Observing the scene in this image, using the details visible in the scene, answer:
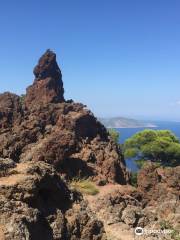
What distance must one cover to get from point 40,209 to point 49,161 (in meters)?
13.1

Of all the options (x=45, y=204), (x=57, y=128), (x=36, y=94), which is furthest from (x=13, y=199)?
(x=36, y=94)

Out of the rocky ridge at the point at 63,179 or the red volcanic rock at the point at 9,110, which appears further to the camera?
the red volcanic rock at the point at 9,110

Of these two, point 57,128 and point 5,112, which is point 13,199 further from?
point 5,112

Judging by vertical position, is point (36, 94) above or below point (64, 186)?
above

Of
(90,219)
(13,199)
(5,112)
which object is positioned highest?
(5,112)

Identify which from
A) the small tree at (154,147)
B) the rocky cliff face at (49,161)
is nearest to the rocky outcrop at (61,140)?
the rocky cliff face at (49,161)

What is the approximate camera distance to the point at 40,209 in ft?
38.6

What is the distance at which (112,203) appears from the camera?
20.2m

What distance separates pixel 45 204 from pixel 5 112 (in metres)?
22.1

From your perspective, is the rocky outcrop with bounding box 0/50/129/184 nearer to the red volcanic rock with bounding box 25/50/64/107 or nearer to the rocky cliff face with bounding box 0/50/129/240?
the rocky cliff face with bounding box 0/50/129/240

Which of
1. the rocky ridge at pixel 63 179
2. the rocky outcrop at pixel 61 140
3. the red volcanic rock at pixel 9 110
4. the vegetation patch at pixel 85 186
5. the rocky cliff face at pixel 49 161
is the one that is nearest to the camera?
the rocky cliff face at pixel 49 161

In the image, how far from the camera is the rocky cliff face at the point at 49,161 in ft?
36.6

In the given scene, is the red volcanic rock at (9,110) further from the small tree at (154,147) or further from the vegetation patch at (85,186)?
the small tree at (154,147)

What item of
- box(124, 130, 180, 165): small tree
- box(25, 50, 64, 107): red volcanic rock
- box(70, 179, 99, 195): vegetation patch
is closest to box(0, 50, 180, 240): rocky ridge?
box(25, 50, 64, 107): red volcanic rock
